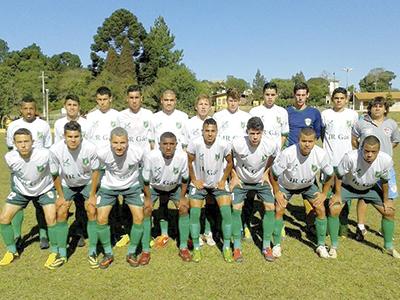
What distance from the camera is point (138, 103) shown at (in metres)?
6.50

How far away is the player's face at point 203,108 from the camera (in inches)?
254

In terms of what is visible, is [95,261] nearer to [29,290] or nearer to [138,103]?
[29,290]

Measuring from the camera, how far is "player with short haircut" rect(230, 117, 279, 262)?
216 inches

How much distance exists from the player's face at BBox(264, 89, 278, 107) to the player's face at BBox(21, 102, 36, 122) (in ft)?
12.5

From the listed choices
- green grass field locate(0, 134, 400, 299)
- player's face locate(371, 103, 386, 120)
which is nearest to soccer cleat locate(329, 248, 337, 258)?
green grass field locate(0, 134, 400, 299)

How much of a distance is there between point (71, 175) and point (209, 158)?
1.97 m

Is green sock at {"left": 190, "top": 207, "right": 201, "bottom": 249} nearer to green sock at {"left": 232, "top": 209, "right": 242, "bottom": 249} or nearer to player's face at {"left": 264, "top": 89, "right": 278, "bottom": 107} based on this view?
green sock at {"left": 232, "top": 209, "right": 242, "bottom": 249}

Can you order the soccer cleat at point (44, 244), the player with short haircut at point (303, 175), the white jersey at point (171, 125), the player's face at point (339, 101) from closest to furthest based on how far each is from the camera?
1. the player with short haircut at point (303, 175)
2. the soccer cleat at point (44, 244)
3. the player's face at point (339, 101)
4. the white jersey at point (171, 125)

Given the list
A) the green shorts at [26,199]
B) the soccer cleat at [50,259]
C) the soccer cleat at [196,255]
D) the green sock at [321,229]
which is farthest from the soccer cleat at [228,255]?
the green shorts at [26,199]

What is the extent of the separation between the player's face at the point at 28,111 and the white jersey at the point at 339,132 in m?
4.79

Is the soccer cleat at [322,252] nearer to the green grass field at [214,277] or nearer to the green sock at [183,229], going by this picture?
the green grass field at [214,277]

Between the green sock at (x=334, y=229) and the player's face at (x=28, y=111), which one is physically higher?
the player's face at (x=28, y=111)

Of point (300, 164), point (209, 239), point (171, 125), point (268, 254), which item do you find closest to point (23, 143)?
point (171, 125)

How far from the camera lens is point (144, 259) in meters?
5.32
